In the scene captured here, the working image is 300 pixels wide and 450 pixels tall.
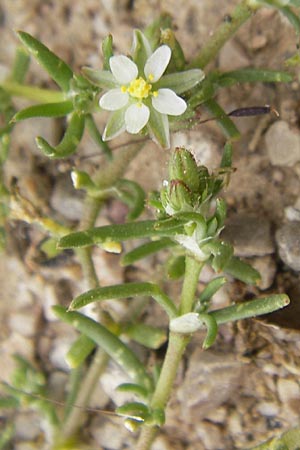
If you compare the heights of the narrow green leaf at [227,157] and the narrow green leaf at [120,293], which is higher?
the narrow green leaf at [227,157]

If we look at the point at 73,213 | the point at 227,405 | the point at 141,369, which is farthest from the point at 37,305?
the point at 227,405

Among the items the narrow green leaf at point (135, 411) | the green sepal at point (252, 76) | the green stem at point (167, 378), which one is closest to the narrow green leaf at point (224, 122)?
the green sepal at point (252, 76)

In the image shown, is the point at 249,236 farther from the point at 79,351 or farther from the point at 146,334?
the point at 79,351

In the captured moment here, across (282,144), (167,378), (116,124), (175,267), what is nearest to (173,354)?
(167,378)

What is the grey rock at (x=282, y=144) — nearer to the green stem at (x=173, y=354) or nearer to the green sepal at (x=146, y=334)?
the green stem at (x=173, y=354)

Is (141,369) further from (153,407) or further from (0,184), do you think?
(0,184)

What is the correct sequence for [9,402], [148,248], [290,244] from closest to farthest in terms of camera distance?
1. [148,248]
2. [290,244]
3. [9,402]
